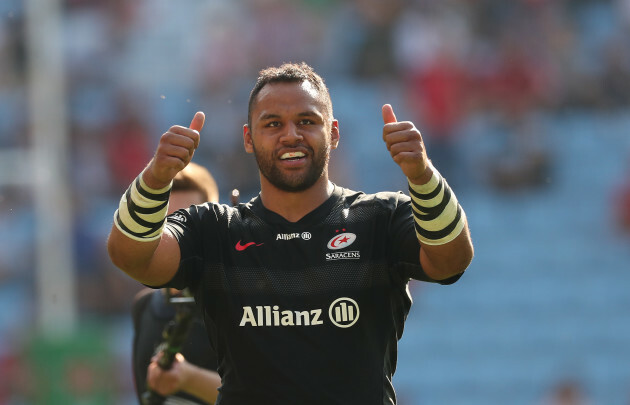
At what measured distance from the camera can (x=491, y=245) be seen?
11266 mm

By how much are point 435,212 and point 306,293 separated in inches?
20.2

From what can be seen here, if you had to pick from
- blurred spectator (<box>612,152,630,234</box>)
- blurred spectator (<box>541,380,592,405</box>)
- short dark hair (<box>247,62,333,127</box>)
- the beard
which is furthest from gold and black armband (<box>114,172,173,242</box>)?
blurred spectator (<box>612,152,630,234</box>)

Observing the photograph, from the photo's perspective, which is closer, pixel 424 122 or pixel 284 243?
pixel 284 243

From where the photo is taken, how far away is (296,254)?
3.45 metres

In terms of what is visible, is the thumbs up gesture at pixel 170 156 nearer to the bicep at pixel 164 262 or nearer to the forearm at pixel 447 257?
the bicep at pixel 164 262

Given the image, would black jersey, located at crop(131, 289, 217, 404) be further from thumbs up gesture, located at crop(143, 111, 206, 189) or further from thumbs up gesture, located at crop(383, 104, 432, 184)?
thumbs up gesture, located at crop(383, 104, 432, 184)

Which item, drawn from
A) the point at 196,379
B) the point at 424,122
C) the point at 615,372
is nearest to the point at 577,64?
the point at 424,122

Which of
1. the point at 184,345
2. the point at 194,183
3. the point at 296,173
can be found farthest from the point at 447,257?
the point at 184,345

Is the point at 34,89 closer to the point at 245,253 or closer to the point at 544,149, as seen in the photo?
the point at 544,149

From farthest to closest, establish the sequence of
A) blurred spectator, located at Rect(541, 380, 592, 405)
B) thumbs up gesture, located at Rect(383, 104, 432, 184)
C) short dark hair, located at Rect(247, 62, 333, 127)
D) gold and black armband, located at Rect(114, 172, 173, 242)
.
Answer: blurred spectator, located at Rect(541, 380, 592, 405)
short dark hair, located at Rect(247, 62, 333, 127)
gold and black armband, located at Rect(114, 172, 173, 242)
thumbs up gesture, located at Rect(383, 104, 432, 184)

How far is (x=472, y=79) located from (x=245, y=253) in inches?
323

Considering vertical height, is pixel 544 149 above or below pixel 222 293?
above

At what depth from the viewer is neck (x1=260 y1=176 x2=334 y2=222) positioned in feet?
11.6

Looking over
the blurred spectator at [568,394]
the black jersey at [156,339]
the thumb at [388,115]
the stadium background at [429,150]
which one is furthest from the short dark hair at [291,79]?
the blurred spectator at [568,394]
